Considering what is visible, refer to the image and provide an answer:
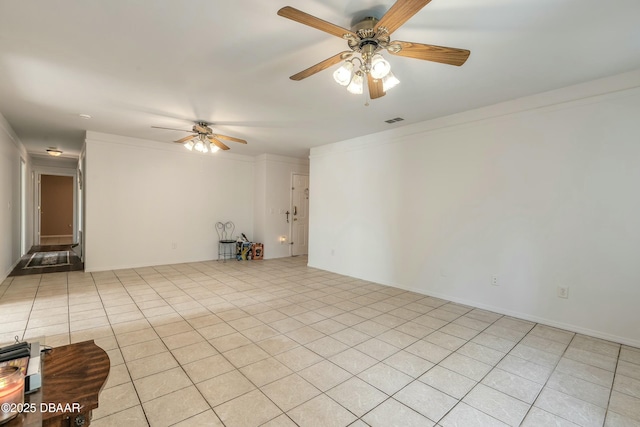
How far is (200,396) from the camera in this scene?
1.95 m

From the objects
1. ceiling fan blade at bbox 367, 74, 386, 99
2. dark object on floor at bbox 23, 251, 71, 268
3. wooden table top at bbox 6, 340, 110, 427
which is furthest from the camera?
dark object on floor at bbox 23, 251, 71, 268

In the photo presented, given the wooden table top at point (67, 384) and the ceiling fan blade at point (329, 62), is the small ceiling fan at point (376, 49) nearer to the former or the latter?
the ceiling fan blade at point (329, 62)

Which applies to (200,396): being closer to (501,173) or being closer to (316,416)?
(316,416)

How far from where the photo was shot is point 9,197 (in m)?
5.03

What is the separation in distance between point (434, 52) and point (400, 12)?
470 mm

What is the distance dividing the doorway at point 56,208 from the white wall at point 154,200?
680 centimetres

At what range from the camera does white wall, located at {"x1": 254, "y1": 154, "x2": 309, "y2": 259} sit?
707 centimetres

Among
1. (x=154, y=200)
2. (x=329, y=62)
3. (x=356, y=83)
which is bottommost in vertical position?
(x=154, y=200)

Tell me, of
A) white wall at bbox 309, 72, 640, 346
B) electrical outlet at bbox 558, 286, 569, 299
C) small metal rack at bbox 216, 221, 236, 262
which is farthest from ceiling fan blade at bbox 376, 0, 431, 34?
small metal rack at bbox 216, 221, 236, 262

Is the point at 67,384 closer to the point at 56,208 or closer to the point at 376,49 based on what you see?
the point at 376,49

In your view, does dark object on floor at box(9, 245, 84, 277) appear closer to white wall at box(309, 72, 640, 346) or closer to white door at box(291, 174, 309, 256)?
white door at box(291, 174, 309, 256)

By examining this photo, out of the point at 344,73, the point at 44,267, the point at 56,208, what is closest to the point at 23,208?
the point at 44,267

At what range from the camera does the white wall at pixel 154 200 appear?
5.36m

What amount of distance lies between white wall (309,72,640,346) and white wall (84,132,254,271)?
3.59 meters
